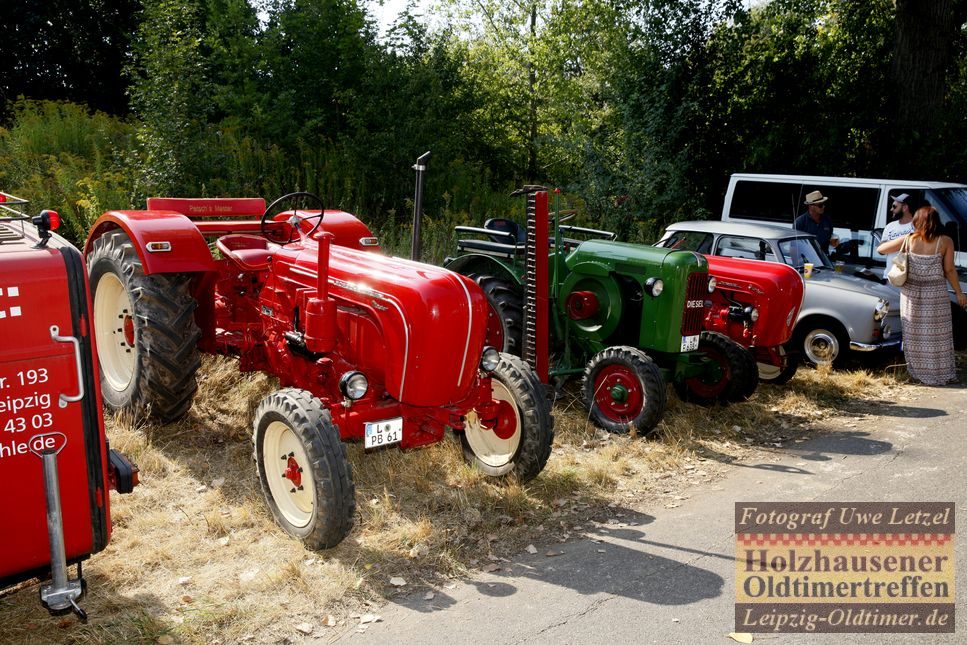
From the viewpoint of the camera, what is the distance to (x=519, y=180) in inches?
661

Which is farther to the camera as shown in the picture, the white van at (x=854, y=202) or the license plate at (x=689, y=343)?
the white van at (x=854, y=202)

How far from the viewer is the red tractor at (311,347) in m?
4.39

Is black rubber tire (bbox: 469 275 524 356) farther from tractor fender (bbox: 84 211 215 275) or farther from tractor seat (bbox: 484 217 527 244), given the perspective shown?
tractor fender (bbox: 84 211 215 275)

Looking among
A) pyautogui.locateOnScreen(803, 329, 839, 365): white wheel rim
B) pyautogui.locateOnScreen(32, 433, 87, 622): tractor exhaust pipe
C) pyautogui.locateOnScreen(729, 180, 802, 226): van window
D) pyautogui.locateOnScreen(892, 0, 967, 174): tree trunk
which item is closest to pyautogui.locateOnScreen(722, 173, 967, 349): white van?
pyautogui.locateOnScreen(729, 180, 802, 226): van window

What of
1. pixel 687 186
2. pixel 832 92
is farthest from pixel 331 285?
pixel 832 92

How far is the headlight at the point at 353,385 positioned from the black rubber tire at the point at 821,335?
554cm

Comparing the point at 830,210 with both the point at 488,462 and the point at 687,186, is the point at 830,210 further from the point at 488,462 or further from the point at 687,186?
the point at 488,462

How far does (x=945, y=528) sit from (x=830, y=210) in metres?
6.65

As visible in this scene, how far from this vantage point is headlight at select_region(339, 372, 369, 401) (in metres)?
4.44

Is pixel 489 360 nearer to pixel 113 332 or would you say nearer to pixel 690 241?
pixel 113 332

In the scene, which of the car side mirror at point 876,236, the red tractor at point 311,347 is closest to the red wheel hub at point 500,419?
the red tractor at point 311,347

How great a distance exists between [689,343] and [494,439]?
2217mm

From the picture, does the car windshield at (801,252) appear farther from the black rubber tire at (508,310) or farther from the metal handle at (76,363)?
the metal handle at (76,363)

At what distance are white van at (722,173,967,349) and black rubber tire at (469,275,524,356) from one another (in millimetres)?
4376
